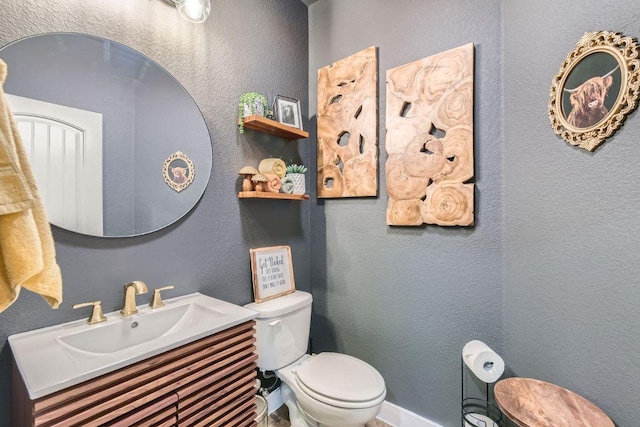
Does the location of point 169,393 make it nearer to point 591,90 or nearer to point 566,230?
point 566,230

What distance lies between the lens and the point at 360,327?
71.7 inches

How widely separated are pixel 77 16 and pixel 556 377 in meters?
2.42

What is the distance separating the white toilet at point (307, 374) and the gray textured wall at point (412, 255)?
0.29 metres

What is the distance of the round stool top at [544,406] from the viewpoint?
3.11ft

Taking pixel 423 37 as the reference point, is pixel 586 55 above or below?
below

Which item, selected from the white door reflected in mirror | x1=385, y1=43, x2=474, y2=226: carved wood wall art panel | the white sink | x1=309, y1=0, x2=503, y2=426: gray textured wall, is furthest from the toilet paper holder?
the white door reflected in mirror

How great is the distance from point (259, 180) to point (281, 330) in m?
0.84

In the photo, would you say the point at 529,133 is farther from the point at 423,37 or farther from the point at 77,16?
the point at 77,16

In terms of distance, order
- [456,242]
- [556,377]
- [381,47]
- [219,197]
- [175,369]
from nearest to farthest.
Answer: [175,369] < [556,377] < [456,242] < [219,197] < [381,47]

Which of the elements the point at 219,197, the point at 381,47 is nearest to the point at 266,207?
the point at 219,197

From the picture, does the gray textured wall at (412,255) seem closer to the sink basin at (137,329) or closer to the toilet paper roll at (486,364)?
the toilet paper roll at (486,364)

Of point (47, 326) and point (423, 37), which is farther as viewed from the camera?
point (423, 37)

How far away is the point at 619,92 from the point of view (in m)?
0.98

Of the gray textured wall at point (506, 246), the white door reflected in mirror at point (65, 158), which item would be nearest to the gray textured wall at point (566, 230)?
the gray textured wall at point (506, 246)
